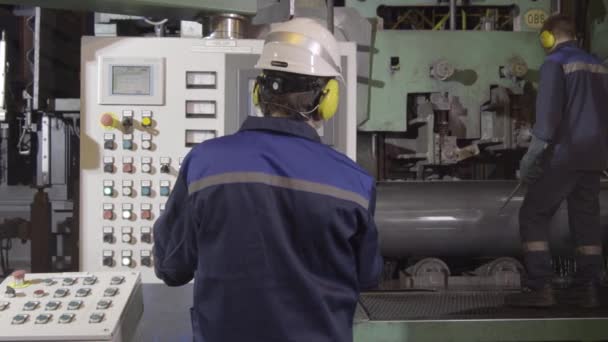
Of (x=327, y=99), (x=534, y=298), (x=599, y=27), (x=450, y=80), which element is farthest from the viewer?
(x=599, y=27)

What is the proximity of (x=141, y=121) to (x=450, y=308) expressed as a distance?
1.37 meters

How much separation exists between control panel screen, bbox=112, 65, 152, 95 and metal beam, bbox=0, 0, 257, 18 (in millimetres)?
203

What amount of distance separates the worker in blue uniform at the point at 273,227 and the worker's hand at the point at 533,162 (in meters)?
1.60

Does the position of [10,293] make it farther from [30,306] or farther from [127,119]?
[127,119]

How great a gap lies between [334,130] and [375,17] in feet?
3.74

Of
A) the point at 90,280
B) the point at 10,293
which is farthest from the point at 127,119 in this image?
the point at 10,293

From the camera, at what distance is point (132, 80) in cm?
218

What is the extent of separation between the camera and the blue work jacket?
2.69 m

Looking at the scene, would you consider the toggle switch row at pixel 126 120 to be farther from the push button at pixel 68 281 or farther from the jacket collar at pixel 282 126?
the jacket collar at pixel 282 126

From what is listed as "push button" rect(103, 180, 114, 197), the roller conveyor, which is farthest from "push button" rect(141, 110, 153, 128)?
the roller conveyor

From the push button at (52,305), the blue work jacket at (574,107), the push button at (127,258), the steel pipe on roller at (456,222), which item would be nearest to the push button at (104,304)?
the push button at (52,305)

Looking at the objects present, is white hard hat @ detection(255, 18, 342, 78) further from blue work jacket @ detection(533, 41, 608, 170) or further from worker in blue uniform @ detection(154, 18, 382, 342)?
blue work jacket @ detection(533, 41, 608, 170)

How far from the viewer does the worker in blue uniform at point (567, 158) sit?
2.68 metres

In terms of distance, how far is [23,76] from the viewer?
3.74 meters
